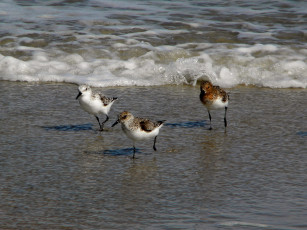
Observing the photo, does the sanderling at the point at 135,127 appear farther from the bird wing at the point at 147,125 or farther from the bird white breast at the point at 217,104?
the bird white breast at the point at 217,104

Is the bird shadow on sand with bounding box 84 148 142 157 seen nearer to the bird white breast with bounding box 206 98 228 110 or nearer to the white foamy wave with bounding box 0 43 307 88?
the bird white breast with bounding box 206 98 228 110

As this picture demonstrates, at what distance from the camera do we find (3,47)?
15.9m

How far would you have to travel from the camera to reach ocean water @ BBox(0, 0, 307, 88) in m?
13.9

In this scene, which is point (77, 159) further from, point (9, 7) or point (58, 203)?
point (9, 7)

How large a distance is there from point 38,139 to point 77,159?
4.17 feet

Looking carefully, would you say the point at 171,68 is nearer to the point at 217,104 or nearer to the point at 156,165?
the point at 217,104

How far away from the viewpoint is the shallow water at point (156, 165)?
6.28m

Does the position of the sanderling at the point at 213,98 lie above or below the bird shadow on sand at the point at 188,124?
above

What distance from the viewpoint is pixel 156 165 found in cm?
824

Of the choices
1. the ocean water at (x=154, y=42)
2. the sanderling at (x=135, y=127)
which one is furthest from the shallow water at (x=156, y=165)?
the ocean water at (x=154, y=42)

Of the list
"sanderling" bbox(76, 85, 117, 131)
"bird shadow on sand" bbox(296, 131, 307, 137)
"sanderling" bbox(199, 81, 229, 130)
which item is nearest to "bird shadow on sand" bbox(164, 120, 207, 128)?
"sanderling" bbox(199, 81, 229, 130)

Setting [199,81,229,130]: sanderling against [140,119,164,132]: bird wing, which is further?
[199,81,229,130]: sanderling

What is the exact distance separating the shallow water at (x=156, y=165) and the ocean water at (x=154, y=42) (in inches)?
51.6

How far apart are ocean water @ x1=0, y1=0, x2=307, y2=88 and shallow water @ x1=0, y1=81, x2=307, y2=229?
131 cm
